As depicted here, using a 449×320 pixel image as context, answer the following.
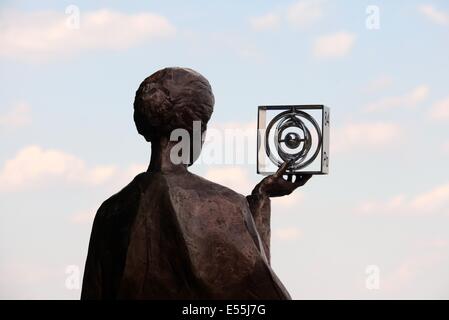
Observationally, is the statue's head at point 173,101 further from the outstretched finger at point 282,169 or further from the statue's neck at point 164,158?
the outstretched finger at point 282,169

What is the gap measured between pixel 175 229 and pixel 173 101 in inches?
32.0

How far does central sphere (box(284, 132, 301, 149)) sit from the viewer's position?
31.1 ft

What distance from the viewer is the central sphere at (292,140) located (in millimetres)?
9484

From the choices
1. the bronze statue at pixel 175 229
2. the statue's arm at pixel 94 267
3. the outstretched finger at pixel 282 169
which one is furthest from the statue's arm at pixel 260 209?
the statue's arm at pixel 94 267

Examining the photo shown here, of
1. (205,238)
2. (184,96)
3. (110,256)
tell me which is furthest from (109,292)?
(184,96)

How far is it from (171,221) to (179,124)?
24.9 inches

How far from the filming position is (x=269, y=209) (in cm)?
955

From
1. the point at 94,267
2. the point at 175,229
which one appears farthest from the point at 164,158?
the point at 94,267

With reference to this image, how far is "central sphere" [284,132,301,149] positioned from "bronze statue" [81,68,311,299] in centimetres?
76

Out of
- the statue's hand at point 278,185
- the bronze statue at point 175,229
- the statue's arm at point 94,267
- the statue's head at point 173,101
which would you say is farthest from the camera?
the statue's hand at point 278,185

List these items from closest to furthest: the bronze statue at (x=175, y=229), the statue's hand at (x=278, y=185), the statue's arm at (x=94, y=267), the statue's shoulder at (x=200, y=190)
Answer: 1. the bronze statue at (x=175, y=229)
2. the statue's shoulder at (x=200, y=190)
3. the statue's arm at (x=94, y=267)
4. the statue's hand at (x=278, y=185)

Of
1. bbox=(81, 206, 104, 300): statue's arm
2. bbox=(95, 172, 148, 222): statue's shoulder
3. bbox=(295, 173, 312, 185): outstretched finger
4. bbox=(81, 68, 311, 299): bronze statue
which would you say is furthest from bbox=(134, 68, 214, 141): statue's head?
bbox=(295, 173, 312, 185): outstretched finger

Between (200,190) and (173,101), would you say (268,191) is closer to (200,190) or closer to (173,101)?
(200,190)
